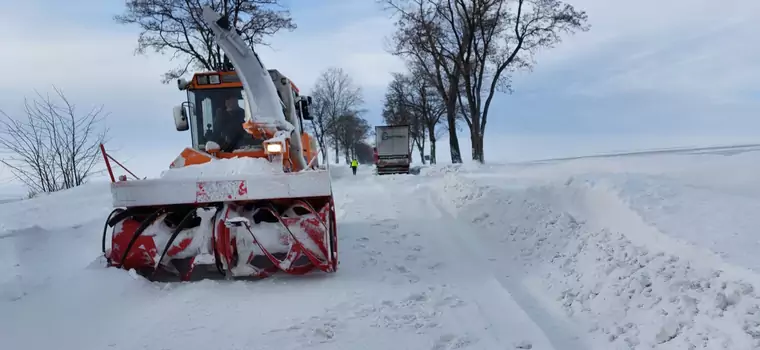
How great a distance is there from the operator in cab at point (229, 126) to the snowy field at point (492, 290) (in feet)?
7.03

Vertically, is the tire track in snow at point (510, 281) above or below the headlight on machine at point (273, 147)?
below

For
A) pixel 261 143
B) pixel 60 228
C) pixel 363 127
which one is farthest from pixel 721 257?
pixel 363 127

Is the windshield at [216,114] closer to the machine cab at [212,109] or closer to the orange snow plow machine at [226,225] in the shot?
the machine cab at [212,109]

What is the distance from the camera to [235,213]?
577 cm

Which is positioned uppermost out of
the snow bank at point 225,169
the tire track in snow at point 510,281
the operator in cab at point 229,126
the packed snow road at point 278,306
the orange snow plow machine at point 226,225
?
the operator in cab at point 229,126

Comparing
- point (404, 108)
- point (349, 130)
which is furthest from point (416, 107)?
point (349, 130)

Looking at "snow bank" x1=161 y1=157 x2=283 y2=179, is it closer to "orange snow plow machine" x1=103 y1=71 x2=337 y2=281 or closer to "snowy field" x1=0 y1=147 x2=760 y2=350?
"orange snow plow machine" x1=103 y1=71 x2=337 y2=281

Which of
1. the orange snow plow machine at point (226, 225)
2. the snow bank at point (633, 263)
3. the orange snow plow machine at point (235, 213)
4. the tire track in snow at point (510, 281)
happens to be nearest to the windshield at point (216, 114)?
the orange snow plow machine at point (235, 213)

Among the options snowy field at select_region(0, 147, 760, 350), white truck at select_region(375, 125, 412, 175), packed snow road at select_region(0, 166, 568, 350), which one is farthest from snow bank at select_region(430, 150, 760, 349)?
white truck at select_region(375, 125, 412, 175)

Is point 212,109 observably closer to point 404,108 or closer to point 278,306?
point 278,306

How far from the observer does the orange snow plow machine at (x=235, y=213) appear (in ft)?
18.4

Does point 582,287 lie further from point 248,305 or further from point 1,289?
point 1,289

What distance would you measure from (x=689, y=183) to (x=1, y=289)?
8.04 meters

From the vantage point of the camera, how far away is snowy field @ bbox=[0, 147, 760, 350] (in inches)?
153
